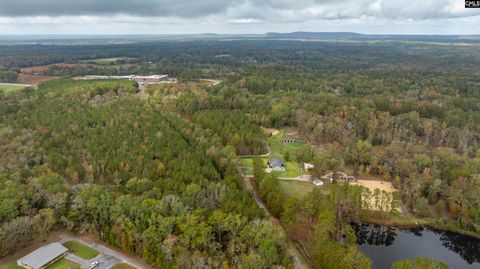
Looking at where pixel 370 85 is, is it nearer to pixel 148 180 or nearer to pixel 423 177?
pixel 423 177

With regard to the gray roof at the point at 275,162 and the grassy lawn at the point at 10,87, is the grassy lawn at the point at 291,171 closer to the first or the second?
the gray roof at the point at 275,162

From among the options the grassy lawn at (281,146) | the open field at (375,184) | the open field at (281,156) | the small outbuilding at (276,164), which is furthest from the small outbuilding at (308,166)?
the open field at (375,184)

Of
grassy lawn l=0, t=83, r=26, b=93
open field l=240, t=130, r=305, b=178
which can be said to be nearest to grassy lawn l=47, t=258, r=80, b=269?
open field l=240, t=130, r=305, b=178

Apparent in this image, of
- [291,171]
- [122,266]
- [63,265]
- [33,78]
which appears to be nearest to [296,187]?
[291,171]

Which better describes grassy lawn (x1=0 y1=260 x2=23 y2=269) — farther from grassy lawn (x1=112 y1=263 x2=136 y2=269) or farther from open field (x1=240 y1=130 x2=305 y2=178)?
open field (x1=240 y1=130 x2=305 y2=178)

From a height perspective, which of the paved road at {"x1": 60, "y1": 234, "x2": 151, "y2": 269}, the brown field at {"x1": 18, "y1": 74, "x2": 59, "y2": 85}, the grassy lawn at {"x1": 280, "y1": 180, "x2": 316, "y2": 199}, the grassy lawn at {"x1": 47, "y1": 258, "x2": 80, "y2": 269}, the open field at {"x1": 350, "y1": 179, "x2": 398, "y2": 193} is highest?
the brown field at {"x1": 18, "y1": 74, "x2": 59, "y2": 85}

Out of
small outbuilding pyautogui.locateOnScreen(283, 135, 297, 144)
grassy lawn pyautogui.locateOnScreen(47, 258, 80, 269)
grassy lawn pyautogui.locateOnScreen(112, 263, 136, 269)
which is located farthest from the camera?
small outbuilding pyautogui.locateOnScreen(283, 135, 297, 144)
